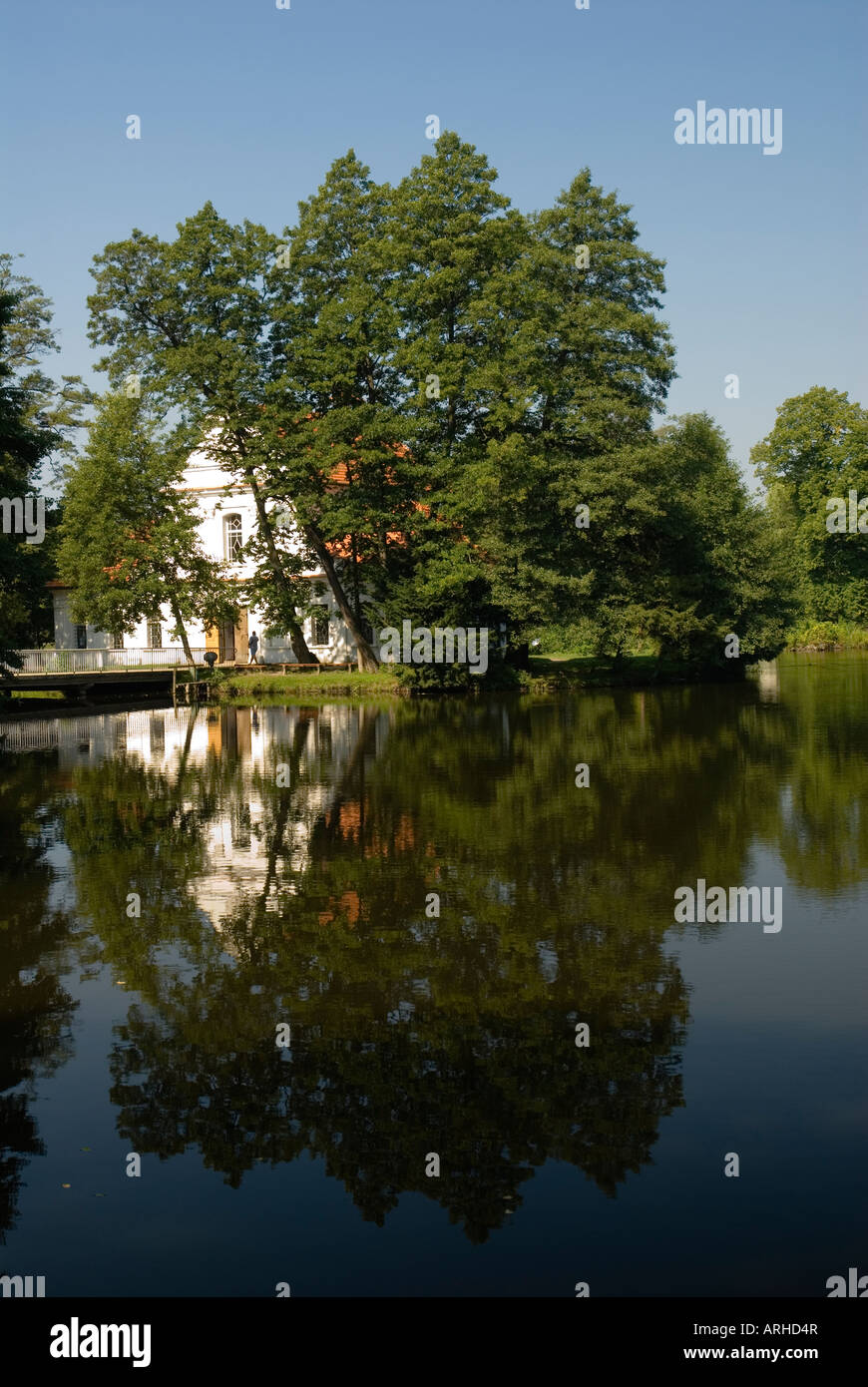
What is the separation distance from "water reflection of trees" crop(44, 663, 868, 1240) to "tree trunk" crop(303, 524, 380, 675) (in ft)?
102

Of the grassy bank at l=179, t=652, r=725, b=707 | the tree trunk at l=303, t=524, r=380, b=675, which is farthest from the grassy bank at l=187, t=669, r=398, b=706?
the tree trunk at l=303, t=524, r=380, b=675

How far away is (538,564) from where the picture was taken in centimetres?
4772

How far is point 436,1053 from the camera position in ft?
24.3

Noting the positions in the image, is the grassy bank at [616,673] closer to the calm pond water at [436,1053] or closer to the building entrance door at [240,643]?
the building entrance door at [240,643]

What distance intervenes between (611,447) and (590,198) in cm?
993

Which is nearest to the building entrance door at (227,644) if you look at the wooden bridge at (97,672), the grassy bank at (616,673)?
the wooden bridge at (97,672)

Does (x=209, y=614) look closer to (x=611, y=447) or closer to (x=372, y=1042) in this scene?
(x=611, y=447)

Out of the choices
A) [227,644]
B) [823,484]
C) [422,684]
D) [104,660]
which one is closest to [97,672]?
[104,660]

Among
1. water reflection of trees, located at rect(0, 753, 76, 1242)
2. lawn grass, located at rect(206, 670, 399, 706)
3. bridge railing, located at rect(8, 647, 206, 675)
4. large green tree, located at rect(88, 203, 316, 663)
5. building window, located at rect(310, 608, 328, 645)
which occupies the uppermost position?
large green tree, located at rect(88, 203, 316, 663)

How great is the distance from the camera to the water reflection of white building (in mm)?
13344

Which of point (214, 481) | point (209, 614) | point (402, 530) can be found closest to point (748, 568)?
point (402, 530)

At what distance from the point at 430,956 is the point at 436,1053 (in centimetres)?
218

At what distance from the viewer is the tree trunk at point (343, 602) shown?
52969 millimetres

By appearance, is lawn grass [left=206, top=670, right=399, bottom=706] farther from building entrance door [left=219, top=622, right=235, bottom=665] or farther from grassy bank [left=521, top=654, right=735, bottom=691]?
building entrance door [left=219, top=622, right=235, bottom=665]
